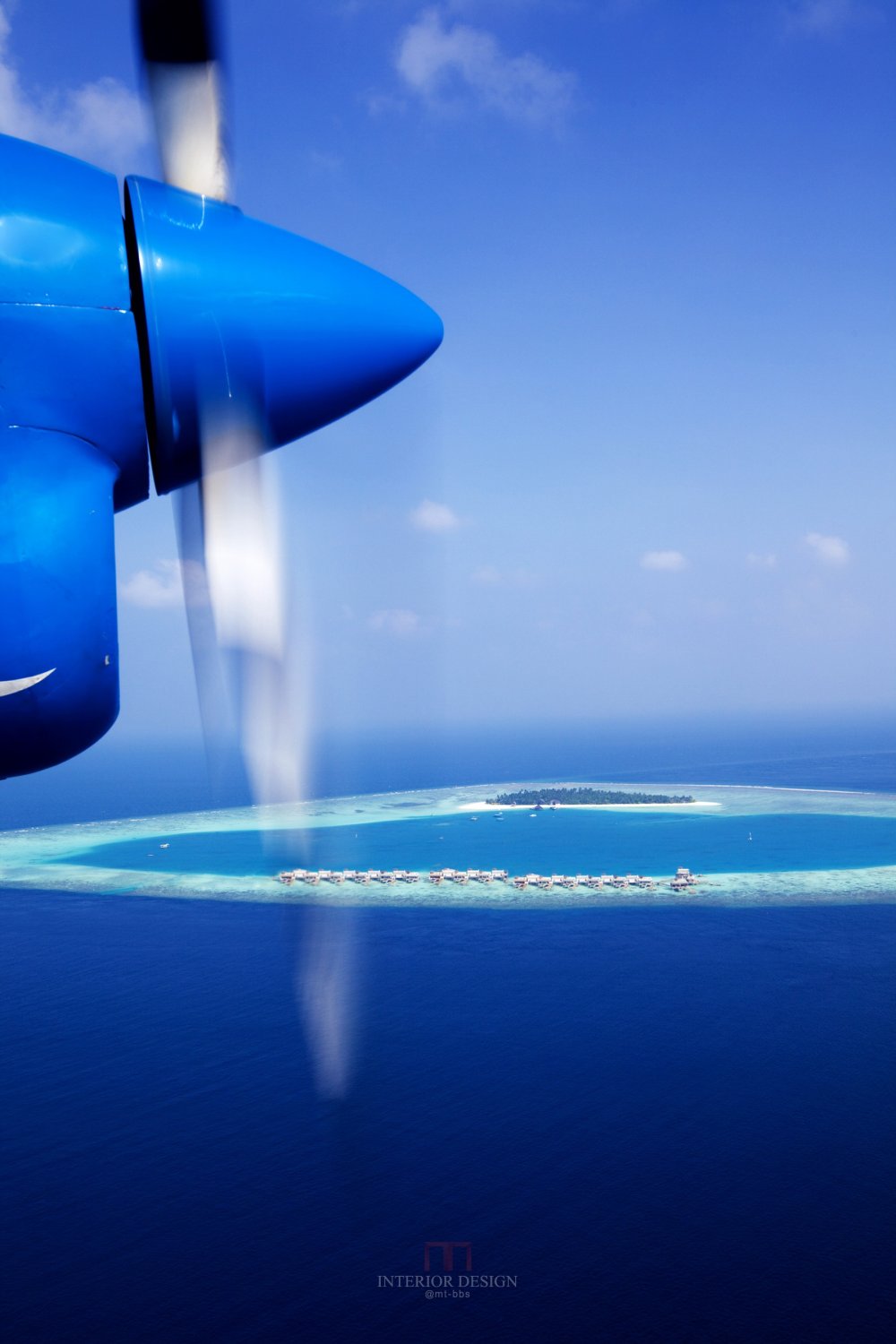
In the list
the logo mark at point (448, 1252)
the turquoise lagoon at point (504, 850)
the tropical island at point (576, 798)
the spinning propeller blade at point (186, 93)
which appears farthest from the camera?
the tropical island at point (576, 798)

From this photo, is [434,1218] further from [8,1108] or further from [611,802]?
[611,802]

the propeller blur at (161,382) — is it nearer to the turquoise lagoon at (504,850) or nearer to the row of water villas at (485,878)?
the turquoise lagoon at (504,850)

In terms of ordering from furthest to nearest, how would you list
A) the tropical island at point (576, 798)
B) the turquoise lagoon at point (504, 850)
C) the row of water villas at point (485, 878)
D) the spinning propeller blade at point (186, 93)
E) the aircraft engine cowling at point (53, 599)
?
the tropical island at point (576, 798)
the row of water villas at point (485, 878)
the turquoise lagoon at point (504, 850)
the spinning propeller blade at point (186, 93)
the aircraft engine cowling at point (53, 599)

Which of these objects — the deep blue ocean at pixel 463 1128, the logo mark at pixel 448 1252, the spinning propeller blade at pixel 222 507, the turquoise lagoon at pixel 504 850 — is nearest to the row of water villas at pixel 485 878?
the turquoise lagoon at pixel 504 850

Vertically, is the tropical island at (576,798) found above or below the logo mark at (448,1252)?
above

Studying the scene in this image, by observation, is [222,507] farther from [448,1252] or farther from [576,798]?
[576,798]

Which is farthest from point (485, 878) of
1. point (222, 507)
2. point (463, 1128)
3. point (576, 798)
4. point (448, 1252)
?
point (222, 507)

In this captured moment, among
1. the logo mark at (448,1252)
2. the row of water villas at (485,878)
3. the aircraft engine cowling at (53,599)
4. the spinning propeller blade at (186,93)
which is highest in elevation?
the spinning propeller blade at (186,93)
